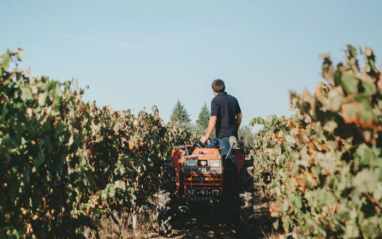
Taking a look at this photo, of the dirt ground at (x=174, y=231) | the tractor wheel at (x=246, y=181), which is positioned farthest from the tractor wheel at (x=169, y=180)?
the tractor wheel at (x=246, y=181)

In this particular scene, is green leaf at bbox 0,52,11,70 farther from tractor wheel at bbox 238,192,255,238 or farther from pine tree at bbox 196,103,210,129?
pine tree at bbox 196,103,210,129

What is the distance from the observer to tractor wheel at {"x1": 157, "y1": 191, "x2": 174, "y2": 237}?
515 centimetres

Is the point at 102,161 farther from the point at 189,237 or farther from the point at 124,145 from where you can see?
the point at 189,237

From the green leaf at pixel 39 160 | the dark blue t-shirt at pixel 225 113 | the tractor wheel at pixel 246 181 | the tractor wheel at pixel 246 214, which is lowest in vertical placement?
the tractor wheel at pixel 246 214

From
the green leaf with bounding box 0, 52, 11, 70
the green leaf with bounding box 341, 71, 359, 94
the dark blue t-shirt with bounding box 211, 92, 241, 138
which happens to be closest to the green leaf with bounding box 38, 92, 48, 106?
the green leaf with bounding box 0, 52, 11, 70

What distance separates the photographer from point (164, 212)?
17.0 feet

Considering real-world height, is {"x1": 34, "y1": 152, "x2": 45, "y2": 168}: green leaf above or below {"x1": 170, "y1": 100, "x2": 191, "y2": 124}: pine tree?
below

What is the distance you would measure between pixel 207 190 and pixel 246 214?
0.70 metres

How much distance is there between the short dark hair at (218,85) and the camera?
218 inches

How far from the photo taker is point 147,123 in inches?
352

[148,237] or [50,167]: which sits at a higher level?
[50,167]

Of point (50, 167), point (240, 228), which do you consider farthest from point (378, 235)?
point (240, 228)

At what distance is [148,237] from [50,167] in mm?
3266

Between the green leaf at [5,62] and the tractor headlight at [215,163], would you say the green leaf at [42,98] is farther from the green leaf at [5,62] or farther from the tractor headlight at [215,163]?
the tractor headlight at [215,163]
